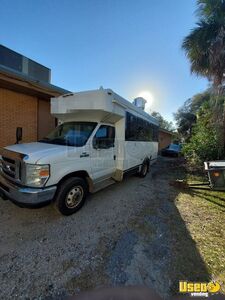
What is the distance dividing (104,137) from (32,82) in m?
3.51

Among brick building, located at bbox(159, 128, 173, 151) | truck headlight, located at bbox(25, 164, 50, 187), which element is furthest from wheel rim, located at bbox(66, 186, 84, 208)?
brick building, located at bbox(159, 128, 173, 151)

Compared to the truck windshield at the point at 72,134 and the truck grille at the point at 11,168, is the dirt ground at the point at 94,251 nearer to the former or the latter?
the truck grille at the point at 11,168

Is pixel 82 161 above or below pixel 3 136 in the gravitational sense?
below

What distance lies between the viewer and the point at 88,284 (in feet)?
7.23

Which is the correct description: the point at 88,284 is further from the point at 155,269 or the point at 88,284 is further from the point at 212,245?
the point at 212,245

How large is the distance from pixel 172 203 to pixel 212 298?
9.46ft

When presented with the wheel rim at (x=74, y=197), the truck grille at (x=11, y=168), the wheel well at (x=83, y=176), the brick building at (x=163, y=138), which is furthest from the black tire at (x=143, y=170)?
the brick building at (x=163, y=138)

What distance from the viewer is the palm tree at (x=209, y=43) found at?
26.0 ft

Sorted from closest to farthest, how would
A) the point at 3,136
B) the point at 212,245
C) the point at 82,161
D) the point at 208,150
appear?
the point at 212,245, the point at 82,161, the point at 3,136, the point at 208,150

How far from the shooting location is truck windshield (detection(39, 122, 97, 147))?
4117mm

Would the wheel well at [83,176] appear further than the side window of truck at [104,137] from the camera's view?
No

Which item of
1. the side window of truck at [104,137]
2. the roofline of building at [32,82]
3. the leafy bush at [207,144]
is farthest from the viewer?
the leafy bush at [207,144]

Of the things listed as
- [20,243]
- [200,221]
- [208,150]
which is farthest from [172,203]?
[208,150]

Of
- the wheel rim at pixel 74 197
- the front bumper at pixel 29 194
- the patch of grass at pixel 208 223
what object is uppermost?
the front bumper at pixel 29 194
